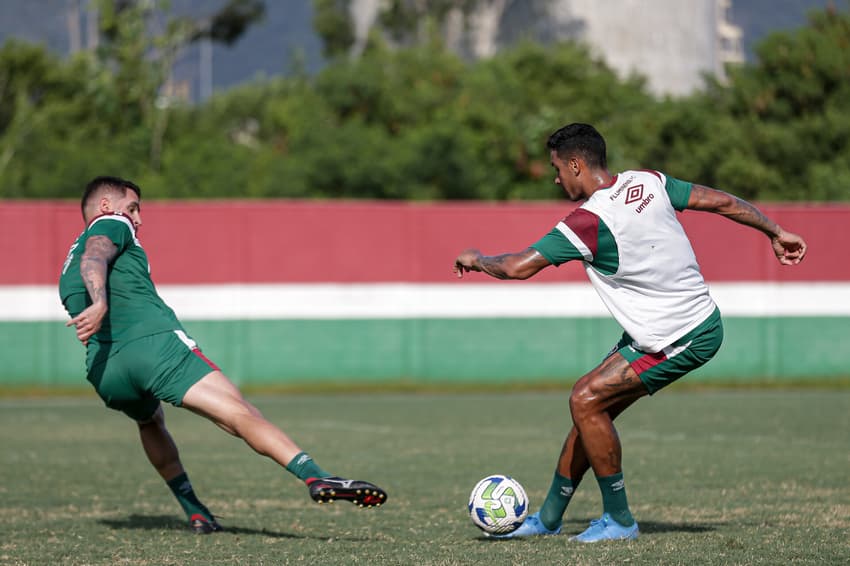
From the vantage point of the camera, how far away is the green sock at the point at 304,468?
6.75 meters

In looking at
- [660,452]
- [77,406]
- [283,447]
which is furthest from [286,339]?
[283,447]

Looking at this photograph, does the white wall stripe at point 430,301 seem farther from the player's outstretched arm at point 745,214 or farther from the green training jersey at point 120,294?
the player's outstretched arm at point 745,214

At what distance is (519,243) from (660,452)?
808 centimetres

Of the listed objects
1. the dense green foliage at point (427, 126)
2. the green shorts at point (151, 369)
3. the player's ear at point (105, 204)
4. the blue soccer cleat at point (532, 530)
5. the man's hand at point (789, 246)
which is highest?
the dense green foliage at point (427, 126)

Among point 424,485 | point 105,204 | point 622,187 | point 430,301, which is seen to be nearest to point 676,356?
point 622,187

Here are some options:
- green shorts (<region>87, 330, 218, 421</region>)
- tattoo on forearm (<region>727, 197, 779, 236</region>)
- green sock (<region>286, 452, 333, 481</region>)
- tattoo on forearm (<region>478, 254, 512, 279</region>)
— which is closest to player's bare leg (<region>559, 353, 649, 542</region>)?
tattoo on forearm (<region>478, 254, 512, 279</region>)

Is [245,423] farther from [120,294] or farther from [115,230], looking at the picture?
A: [115,230]

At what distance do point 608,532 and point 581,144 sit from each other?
2118 millimetres

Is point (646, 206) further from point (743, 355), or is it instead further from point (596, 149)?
point (743, 355)

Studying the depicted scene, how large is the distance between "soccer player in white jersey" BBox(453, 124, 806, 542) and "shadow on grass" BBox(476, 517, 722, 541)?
1.58 feet

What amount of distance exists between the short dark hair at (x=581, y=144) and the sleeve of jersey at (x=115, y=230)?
2.37 metres

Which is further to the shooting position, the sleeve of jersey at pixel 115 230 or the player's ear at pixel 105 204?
the player's ear at pixel 105 204

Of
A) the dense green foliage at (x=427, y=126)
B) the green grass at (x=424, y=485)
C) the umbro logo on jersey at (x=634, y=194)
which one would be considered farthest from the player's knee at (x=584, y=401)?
the dense green foliage at (x=427, y=126)

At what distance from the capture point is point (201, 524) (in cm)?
792
